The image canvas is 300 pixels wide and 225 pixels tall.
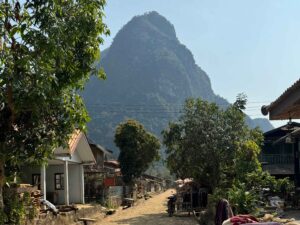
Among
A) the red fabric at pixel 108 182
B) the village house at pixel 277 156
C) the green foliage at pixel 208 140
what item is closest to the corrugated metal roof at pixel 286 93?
the green foliage at pixel 208 140

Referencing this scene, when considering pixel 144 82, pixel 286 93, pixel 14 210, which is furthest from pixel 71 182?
pixel 144 82

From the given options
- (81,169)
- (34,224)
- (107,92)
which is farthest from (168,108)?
(34,224)

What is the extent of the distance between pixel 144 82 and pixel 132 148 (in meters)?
104

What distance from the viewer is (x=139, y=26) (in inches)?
7357

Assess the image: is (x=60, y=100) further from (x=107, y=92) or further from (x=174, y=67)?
(x=174, y=67)

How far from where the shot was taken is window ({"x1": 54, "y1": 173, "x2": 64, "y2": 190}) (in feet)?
92.7

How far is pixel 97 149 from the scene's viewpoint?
141 feet

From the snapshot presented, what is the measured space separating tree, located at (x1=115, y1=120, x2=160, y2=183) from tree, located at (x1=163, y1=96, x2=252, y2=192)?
1539 cm

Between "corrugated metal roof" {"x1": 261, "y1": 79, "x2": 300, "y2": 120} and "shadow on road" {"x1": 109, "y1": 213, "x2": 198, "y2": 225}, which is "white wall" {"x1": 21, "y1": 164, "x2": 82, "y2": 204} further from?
"corrugated metal roof" {"x1": 261, "y1": 79, "x2": 300, "y2": 120}

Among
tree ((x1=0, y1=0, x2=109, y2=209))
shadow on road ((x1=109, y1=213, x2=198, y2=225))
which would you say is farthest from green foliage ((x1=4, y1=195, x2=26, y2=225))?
shadow on road ((x1=109, y1=213, x2=198, y2=225))

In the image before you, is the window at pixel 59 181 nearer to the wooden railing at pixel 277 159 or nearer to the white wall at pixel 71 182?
the white wall at pixel 71 182

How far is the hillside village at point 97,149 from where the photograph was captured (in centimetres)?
794

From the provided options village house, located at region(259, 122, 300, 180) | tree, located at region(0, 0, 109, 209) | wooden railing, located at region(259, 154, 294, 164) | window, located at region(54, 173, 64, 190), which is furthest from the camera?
wooden railing, located at region(259, 154, 294, 164)

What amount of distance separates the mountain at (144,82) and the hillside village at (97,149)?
66.2m
